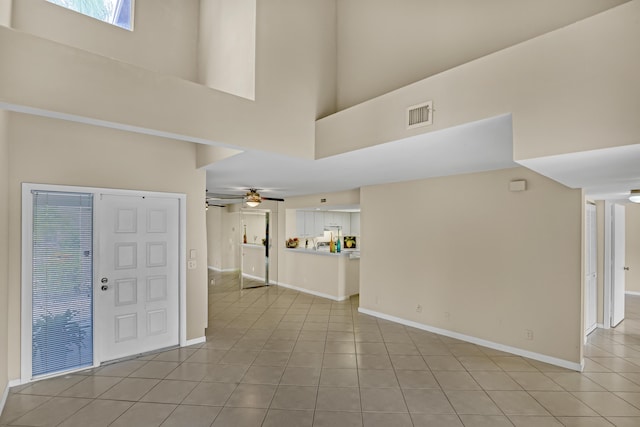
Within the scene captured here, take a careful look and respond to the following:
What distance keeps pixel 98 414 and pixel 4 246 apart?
1.81 meters

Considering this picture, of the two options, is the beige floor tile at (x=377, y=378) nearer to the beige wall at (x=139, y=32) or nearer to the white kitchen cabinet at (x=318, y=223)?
the beige wall at (x=139, y=32)

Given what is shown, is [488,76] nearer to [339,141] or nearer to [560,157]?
[560,157]

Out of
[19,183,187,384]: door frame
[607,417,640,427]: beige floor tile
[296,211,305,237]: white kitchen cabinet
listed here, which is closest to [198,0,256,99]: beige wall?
[19,183,187,384]: door frame

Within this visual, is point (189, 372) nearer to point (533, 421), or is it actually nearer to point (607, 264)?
point (533, 421)

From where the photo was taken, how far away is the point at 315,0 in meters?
4.00

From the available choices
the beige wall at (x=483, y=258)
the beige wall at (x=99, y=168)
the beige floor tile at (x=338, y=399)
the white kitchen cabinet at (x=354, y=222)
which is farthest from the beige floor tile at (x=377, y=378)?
the white kitchen cabinet at (x=354, y=222)

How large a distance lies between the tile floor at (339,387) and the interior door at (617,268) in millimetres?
729

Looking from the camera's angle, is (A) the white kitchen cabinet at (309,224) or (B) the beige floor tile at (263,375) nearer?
(B) the beige floor tile at (263,375)

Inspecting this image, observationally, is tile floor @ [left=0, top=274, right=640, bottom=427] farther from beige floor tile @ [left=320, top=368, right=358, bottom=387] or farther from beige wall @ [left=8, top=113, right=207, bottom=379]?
beige wall @ [left=8, top=113, right=207, bottom=379]

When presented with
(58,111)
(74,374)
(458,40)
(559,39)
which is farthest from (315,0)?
(74,374)

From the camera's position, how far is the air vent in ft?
8.58

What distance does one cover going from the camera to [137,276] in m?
3.96

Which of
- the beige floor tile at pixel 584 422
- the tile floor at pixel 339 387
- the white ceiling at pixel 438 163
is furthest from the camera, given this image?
the tile floor at pixel 339 387

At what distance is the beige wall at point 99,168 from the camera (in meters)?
3.14
